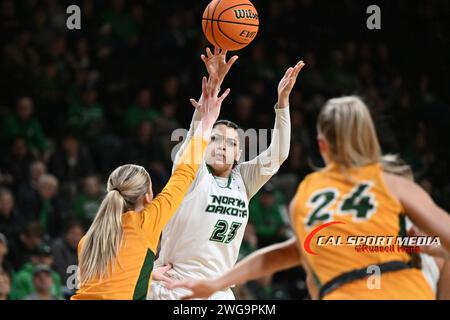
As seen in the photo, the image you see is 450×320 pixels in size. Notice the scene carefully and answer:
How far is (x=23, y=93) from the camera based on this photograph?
1066 centimetres

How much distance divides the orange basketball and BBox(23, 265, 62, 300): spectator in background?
9.84 ft

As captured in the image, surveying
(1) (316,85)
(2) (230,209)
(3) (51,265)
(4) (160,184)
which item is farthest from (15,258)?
(1) (316,85)

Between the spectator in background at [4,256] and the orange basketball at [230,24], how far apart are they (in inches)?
123

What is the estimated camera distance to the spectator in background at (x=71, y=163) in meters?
9.91

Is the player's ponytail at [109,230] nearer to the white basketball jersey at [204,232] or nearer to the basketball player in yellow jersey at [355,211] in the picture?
the white basketball jersey at [204,232]

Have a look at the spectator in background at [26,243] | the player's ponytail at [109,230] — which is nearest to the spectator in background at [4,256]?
the spectator in background at [26,243]

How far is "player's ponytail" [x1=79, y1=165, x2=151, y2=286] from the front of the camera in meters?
4.78

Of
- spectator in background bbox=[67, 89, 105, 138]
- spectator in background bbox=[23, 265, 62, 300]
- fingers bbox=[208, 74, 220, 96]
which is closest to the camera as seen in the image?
fingers bbox=[208, 74, 220, 96]

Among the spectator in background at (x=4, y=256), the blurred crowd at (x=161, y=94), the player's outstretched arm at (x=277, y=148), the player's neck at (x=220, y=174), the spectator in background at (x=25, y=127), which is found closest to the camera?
the player's outstretched arm at (x=277, y=148)

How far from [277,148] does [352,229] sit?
2291mm

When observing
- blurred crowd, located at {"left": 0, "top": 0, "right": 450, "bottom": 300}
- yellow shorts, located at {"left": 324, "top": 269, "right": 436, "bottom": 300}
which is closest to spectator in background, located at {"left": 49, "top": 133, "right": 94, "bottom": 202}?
blurred crowd, located at {"left": 0, "top": 0, "right": 450, "bottom": 300}

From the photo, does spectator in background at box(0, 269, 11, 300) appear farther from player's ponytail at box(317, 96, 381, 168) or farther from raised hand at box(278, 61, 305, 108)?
player's ponytail at box(317, 96, 381, 168)

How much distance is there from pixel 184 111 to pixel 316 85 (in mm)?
2020

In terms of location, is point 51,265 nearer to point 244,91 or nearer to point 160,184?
point 160,184
